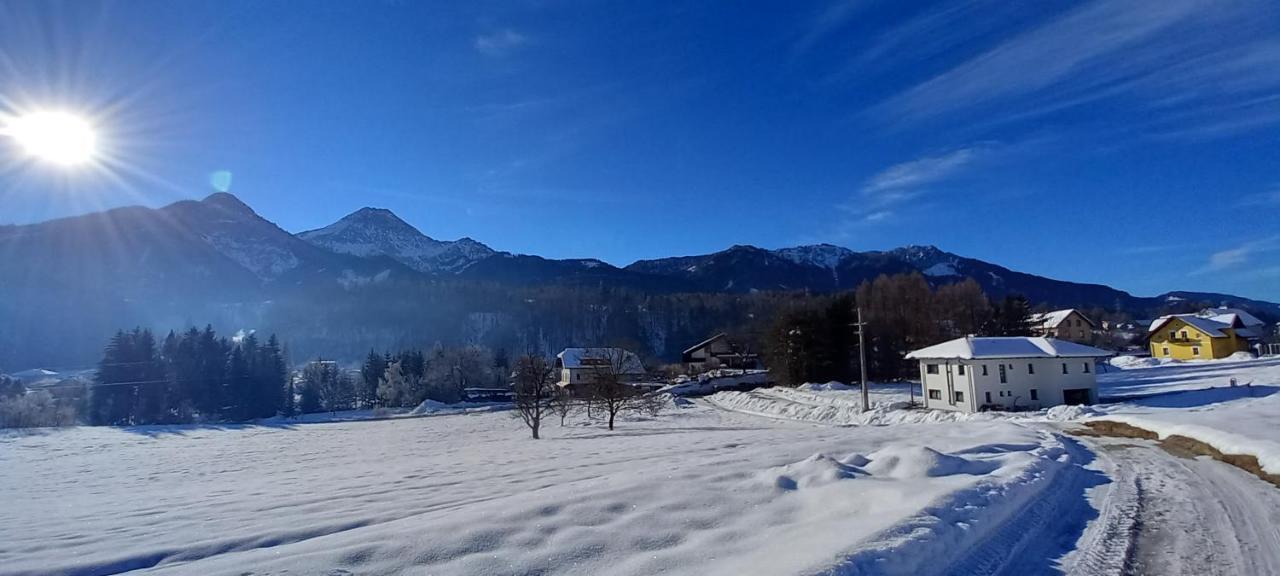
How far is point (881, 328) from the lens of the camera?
64625 mm

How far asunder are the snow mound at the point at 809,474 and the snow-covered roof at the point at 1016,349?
29.9 metres

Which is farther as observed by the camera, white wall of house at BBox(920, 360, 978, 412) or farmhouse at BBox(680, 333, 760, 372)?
farmhouse at BBox(680, 333, 760, 372)

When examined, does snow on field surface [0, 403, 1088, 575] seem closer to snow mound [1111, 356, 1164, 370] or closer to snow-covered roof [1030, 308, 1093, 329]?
snow mound [1111, 356, 1164, 370]

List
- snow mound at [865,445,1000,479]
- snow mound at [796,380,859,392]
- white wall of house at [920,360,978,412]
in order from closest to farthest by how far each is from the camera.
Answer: snow mound at [865,445,1000,479] → white wall of house at [920,360,978,412] → snow mound at [796,380,859,392]

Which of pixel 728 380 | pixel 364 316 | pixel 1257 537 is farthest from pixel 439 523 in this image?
pixel 364 316

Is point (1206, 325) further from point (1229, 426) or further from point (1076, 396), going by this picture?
point (1229, 426)

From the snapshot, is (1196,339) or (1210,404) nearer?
(1210,404)

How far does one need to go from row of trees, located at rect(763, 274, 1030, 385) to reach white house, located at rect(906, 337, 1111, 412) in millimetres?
22693

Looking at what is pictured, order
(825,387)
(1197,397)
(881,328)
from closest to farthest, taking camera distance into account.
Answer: (1197,397), (825,387), (881,328)

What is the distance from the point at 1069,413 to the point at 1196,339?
53.2 meters

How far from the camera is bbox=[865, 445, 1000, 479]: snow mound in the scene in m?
11.2

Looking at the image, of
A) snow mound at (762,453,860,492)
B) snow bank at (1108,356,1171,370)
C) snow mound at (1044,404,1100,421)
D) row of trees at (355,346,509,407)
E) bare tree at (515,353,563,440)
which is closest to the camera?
snow mound at (762,453,860,492)

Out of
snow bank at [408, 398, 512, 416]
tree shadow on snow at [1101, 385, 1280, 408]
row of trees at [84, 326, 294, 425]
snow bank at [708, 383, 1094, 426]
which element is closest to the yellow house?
tree shadow on snow at [1101, 385, 1280, 408]

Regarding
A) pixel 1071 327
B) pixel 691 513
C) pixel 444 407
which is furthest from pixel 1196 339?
pixel 444 407
